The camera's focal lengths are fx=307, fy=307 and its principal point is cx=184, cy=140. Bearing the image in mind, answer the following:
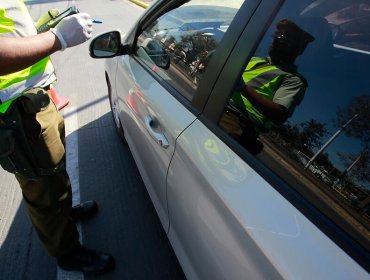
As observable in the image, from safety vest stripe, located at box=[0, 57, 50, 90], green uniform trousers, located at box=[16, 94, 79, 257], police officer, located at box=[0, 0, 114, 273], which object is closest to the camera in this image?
police officer, located at box=[0, 0, 114, 273]

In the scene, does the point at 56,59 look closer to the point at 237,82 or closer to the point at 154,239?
the point at 154,239

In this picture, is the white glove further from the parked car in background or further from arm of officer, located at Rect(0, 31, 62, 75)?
the parked car in background

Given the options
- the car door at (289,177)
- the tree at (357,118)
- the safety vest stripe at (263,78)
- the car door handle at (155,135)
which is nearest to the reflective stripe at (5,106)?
the car door handle at (155,135)

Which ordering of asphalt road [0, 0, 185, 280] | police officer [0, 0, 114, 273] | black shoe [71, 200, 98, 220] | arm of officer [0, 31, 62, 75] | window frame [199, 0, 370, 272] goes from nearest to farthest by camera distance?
window frame [199, 0, 370, 272]
arm of officer [0, 31, 62, 75]
police officer [0, 0, 114, 273]
asphalt road [0, 0, 185, 280]
black shoe [71, 200, 98, 220]

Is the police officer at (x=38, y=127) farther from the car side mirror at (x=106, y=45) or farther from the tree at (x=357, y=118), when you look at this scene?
the tree at (x=357, y=118)

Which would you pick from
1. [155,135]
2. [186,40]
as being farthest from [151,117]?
[186,40]

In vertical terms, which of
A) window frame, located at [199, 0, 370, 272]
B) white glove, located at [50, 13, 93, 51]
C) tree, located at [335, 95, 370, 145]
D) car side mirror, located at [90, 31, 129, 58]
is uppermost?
tree, located at [335, 95, 370, 145]

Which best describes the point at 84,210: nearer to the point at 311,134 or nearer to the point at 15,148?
the point at 15,148

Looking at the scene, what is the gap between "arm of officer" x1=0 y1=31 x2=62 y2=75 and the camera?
1260mm

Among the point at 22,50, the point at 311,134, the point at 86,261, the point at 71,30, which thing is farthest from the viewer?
the point at 86,261

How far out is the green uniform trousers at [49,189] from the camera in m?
1.68

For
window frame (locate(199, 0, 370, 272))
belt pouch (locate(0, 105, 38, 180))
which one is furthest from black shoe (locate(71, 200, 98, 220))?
window frame (locate(199, 0, 370, 272))

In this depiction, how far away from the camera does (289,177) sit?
1.00m

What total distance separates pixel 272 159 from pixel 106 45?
1.65 meters
